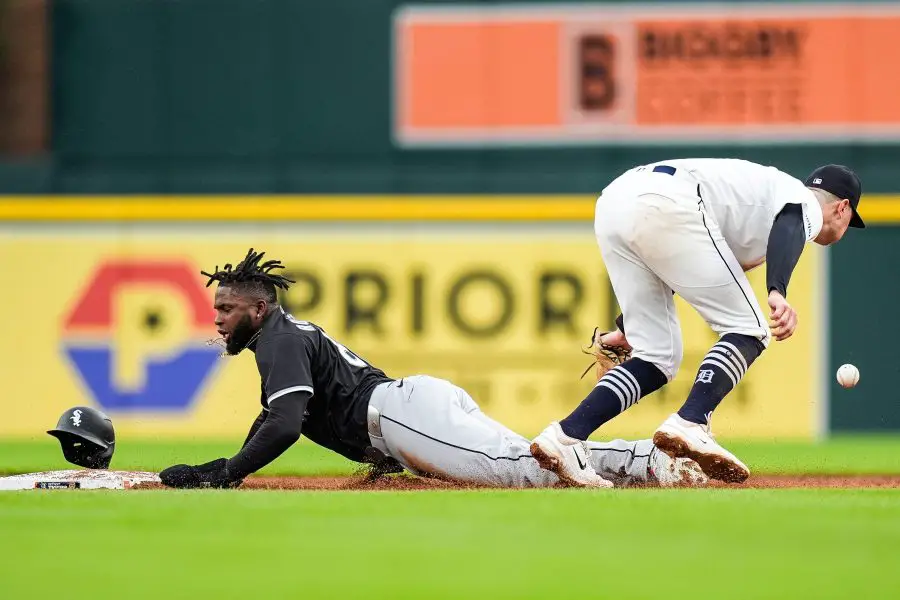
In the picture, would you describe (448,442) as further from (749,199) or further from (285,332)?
(749,199)

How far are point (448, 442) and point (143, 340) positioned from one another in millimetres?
5202

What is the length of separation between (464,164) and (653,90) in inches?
57.2

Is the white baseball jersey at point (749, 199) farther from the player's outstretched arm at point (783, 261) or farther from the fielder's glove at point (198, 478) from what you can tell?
the fielder's glove at point (198, 478)

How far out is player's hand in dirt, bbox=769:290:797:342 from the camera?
4.63 meters

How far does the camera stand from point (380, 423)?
5.19 metres

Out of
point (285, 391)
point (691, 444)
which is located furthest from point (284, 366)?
point (691, 444)

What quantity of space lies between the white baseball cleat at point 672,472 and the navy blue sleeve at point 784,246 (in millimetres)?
806

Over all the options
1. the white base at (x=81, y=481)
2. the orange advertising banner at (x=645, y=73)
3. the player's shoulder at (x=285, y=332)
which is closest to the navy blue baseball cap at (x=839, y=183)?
the player's shoulder at (x=285, y=332)

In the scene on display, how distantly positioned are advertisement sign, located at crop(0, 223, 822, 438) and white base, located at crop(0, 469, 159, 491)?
4.06 metres

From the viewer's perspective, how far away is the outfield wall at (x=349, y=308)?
977cm

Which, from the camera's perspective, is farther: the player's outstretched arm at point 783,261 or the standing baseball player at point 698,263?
the standing baseball player at point 698,263

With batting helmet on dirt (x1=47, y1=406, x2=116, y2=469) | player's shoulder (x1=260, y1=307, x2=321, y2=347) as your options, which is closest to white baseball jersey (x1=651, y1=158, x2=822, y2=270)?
player's shoulder (x1=260, y1=307, x2=321, y2=347)

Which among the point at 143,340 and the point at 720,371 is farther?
the point at 143,340

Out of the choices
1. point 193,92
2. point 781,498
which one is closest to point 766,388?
point 193,92
